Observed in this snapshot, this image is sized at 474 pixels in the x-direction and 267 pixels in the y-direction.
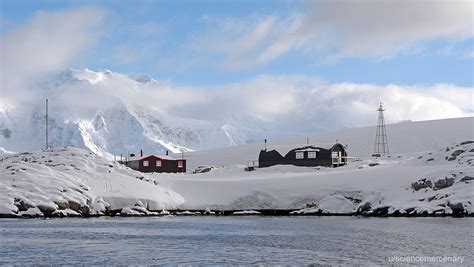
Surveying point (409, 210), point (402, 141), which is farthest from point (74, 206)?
point (402, 141)

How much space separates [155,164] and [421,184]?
6983cm

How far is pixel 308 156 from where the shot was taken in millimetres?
111125

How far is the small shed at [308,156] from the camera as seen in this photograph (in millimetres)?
109469

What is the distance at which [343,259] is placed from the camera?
32.4 meters

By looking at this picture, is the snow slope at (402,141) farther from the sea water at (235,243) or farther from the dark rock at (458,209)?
the sea water at (235,243)

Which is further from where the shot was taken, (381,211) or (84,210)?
(381,211)

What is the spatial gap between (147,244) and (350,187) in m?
40.4

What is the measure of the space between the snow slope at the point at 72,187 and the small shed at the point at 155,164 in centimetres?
4467

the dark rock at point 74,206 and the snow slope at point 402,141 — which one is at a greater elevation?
the snow slope at point 402,141

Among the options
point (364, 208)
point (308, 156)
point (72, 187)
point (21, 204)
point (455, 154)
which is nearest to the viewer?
point (21, 204)

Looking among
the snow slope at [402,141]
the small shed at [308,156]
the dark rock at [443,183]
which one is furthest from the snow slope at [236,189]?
the snow slope at [402,141]

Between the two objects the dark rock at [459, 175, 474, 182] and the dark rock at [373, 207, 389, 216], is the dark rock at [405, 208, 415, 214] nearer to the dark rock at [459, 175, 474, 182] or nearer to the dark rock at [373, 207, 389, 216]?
the dark rock at [373, 207, 389, 216]

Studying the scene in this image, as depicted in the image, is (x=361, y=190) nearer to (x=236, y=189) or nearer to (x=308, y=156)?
(x=236, y=189)

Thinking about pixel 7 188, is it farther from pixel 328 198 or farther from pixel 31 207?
pixel 328 198
